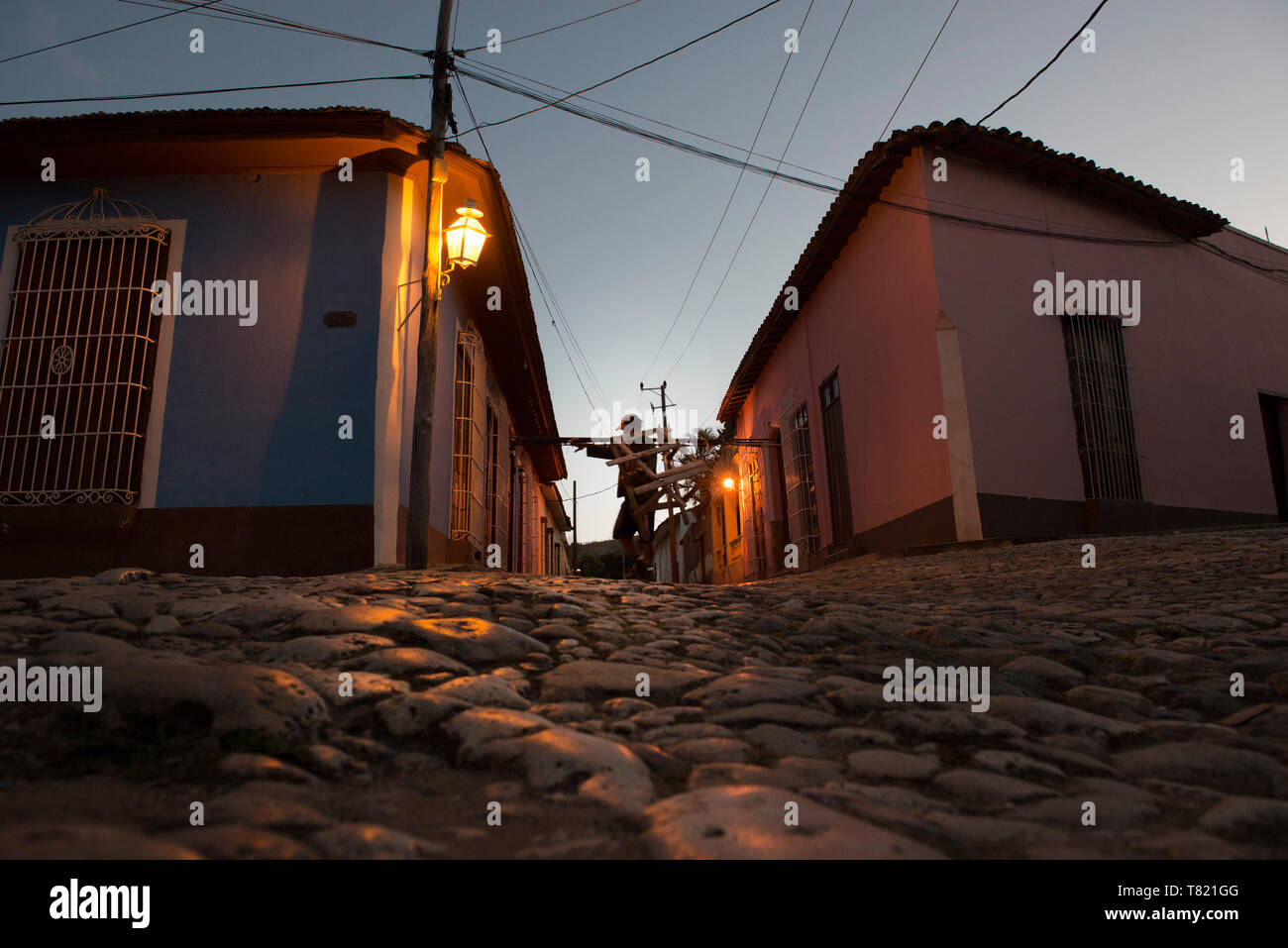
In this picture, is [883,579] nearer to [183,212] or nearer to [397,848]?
[397,848]

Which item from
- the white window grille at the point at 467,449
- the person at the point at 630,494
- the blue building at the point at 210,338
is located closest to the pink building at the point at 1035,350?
the person at the point at 630,494

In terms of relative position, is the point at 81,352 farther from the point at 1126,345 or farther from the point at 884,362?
the point at 1126,345

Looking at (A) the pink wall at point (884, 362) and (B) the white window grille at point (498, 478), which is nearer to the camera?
(A) the pink wall at point (884, 362)

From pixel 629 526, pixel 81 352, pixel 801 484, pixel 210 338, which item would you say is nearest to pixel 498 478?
pixel 629 526

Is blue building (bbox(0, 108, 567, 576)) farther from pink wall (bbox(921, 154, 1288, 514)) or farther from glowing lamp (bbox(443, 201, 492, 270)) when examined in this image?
pink wall (bbox(921, 154, 1288, 514))

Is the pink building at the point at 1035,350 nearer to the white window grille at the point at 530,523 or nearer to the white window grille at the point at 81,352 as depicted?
the white window grille at the point at 530,523

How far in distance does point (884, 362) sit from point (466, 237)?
Result: 202 inches

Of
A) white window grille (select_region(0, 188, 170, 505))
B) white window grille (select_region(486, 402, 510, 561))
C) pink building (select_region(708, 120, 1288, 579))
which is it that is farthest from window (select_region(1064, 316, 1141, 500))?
white window grille (select_region(0, 188, 170, 505))

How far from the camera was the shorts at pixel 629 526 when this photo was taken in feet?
40.9

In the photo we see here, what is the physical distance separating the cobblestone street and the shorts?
29.7ft

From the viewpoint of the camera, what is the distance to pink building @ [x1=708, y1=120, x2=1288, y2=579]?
25.3ft

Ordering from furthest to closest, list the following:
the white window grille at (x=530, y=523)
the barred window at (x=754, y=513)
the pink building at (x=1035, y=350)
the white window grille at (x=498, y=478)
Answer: the white window grille at (x=530, y=523)
the barred window at (x=754, y=513)
the white window grille at (x=498, y=478)
the pink building at (x=1035, y=350)

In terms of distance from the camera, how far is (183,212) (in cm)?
631
